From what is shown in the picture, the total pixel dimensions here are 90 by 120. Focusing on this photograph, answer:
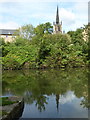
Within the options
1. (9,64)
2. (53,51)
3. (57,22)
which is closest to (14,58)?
(9,64)

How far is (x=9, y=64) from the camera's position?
23.7 meters

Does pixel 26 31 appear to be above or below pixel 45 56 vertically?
above

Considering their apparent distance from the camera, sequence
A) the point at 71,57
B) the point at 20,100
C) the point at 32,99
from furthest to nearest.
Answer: the point at 71,57, the point at 32,99, the point at 20,100

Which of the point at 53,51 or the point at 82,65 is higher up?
the point at 53,51

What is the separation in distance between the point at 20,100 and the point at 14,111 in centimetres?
97

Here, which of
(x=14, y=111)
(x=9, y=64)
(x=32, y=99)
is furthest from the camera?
(x=9, y=64)

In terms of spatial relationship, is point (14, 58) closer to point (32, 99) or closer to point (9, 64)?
point (9, 64)

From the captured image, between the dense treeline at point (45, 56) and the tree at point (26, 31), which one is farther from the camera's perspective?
the tree at point (26, 31)

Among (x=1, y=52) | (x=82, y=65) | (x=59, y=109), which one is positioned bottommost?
(x=59, y=109)

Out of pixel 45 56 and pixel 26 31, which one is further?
pixel 26 31

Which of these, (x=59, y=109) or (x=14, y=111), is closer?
(x=14, y=111)

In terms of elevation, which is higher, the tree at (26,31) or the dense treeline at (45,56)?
the tree at (26,31)

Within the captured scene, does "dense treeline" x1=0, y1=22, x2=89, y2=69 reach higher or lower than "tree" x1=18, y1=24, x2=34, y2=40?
lower

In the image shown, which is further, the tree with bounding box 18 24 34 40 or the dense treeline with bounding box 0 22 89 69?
the tree with bounding box 18 24 34 40
